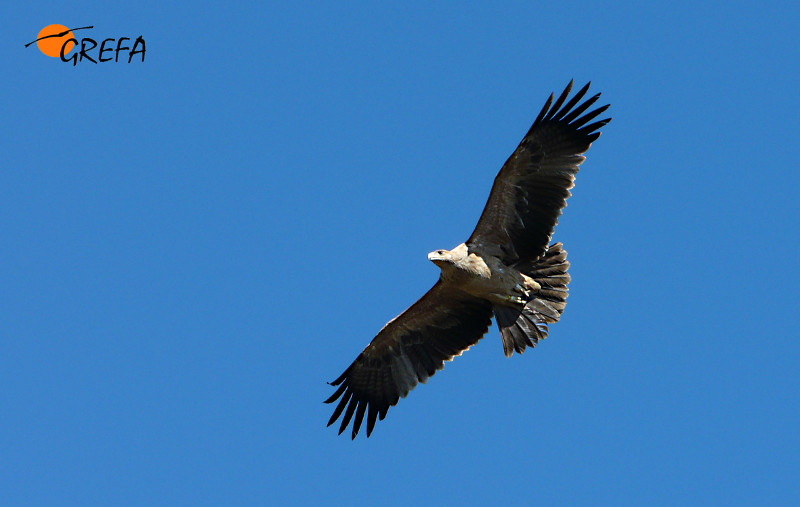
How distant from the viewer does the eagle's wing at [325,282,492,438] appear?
13547mm

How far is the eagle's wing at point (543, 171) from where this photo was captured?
1255cm

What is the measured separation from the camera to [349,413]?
14203 millimetres

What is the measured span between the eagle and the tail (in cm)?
1

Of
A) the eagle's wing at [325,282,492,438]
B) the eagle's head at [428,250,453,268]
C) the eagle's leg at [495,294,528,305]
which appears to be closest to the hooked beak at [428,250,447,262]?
the eagle's head at [428,250,453,268]

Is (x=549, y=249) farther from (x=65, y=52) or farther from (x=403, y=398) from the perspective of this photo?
(x=65, y=52)

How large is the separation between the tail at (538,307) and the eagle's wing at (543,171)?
43 centimetres

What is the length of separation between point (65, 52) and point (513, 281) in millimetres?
6951

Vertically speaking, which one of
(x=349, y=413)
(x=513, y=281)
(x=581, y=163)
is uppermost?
(x=581, y=163)

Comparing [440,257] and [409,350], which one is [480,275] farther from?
[409,350]

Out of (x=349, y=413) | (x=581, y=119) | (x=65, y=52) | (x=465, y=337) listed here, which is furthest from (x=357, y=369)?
(x=65, y=52)

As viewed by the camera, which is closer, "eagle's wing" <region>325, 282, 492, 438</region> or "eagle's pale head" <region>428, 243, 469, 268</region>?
"eagle's pale head" <region>428, 243, 469, 268</region>

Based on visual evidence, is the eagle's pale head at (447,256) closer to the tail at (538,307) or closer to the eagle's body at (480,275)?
the eagle's body at (480,275)

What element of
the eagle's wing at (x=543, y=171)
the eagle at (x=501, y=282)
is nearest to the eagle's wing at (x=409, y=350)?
the eagle at (x=501, y=282)

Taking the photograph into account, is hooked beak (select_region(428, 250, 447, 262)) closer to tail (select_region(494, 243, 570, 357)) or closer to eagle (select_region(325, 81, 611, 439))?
eagle (select_region(325, 81, 611, 439))
